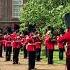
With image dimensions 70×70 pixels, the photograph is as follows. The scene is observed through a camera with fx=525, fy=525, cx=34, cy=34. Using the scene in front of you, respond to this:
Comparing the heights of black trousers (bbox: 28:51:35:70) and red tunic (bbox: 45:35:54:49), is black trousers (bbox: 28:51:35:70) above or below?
below

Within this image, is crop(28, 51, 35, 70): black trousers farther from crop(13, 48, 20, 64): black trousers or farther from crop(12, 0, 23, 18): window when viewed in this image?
crop(12, 0, 23, 18): window

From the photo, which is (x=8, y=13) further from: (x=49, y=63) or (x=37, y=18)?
(x=49, y=63)

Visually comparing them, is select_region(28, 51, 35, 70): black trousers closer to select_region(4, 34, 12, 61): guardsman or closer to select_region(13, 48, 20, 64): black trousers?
select_region(13, 48, 20, 64): black trousers

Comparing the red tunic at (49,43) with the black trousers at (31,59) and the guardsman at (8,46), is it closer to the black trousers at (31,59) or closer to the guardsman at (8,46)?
the guardsman at (8,46)

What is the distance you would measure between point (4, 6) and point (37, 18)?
1987cm

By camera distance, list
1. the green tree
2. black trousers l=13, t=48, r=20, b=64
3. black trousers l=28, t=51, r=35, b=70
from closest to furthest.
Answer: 1. black trousers l=28, t=51, r=35, b=70
2. black trousers l=13, t=48, r=20, b=64
3. the green tree

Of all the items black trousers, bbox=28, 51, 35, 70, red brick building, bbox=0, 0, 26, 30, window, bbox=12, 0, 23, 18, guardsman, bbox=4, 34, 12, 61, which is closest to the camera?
black trousers, bbox=28, 51, 35, 70

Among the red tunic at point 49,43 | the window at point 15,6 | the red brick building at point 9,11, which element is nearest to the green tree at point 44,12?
the red tunic at point 49,43

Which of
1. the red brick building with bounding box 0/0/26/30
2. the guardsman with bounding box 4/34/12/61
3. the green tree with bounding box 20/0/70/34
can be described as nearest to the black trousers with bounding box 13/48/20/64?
the guardsman with bounding box 4/34/12/61

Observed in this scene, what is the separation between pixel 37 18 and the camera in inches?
1479

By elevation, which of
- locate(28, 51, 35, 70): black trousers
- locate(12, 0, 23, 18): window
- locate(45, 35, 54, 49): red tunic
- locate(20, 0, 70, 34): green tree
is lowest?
locate(28, 51, 35, 70): black trousers

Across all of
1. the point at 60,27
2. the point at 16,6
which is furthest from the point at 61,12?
the point at 16,6

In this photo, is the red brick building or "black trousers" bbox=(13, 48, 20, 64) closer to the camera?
"black trousers" bbox=(13, 48, 20, 64)

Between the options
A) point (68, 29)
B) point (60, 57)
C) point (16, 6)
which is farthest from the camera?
point (16, 6)
